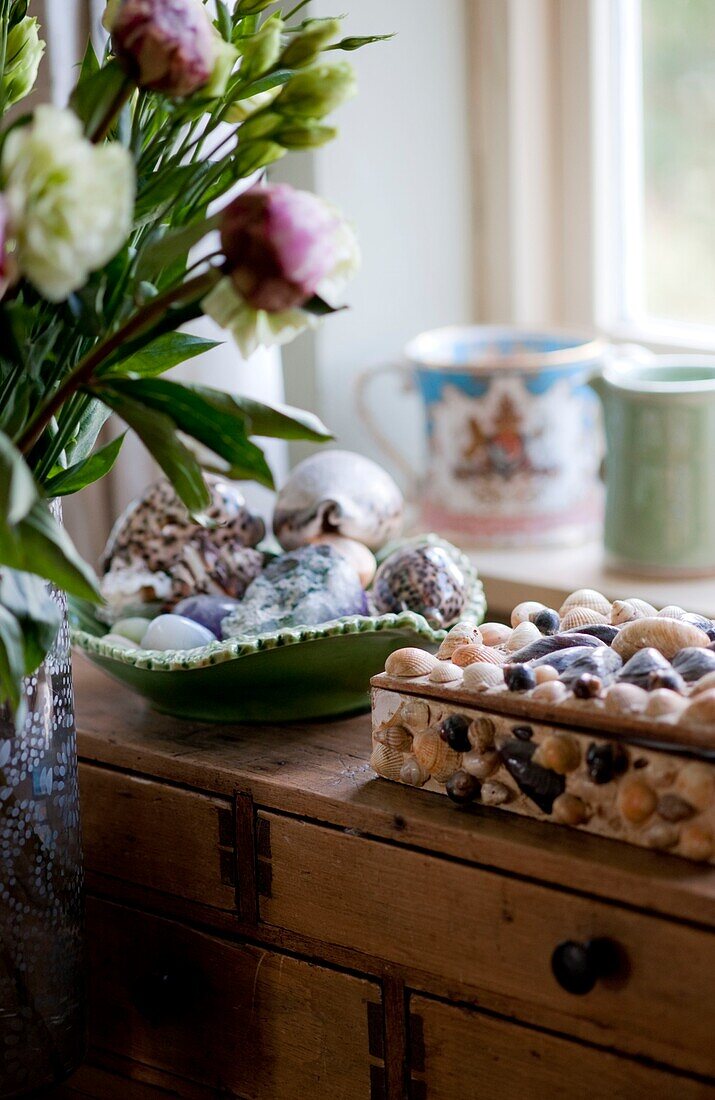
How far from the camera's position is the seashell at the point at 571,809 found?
2.05ft

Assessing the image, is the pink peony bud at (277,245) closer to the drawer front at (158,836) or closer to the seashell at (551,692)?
the seashell at (551,692)

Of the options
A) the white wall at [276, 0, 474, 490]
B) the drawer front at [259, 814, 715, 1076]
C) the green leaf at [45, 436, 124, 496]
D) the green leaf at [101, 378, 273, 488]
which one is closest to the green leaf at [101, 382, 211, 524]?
the green leaf at [101, 378, 273, 488]

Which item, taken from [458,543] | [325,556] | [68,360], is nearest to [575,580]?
[458,543]

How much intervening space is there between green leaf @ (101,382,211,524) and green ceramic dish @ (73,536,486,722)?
7.0 inches

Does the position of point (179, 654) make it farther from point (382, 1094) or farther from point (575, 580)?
point (575, 580)

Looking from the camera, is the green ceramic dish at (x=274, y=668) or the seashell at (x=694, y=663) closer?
the seashell at (x=694, y=663)

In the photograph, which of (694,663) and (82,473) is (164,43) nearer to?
(82,473)

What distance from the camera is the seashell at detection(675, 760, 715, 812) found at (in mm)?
576

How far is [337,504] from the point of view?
0.90 m

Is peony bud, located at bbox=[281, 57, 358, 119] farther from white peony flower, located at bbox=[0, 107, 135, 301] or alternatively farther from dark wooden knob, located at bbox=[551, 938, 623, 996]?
dark wooden knob, located at bbox=[551, 938, 623, 996]

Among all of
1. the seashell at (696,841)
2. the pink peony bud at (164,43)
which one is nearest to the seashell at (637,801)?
the seashell at (696,841)

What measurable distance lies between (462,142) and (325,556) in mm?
647

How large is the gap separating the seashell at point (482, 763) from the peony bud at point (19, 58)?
0.38 metres

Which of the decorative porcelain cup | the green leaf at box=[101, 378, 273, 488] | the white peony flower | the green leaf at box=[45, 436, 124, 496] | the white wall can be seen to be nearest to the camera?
the white peony flower
